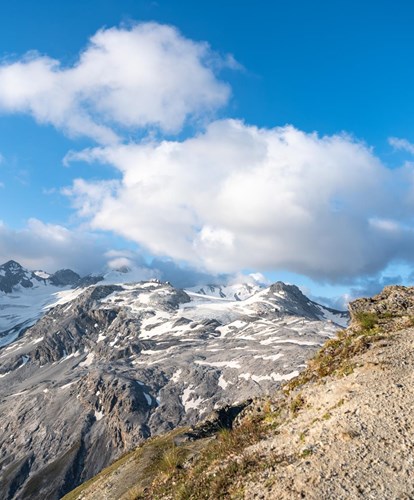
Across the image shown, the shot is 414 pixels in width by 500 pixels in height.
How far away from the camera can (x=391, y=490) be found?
12.7 m

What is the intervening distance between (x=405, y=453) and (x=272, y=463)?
4466 mm

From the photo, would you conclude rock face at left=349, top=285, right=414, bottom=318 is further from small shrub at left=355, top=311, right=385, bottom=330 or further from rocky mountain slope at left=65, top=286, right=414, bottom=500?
rocky mountain slope at left=65, top=286, right=414, bottom=500

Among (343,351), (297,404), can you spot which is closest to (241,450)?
(297,404)

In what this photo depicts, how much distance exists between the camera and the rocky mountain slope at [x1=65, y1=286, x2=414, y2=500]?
44.9 ft

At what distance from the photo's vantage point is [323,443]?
15.5 m

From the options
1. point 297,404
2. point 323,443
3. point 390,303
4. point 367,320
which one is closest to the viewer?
point 323,443

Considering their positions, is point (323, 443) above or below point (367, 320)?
below

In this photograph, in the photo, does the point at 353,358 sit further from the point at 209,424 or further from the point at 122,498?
the point at 209,424

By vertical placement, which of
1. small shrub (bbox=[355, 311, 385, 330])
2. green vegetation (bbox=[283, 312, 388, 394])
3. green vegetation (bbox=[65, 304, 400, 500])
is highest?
small shrub (bbox=[355, 311, 385, 330])

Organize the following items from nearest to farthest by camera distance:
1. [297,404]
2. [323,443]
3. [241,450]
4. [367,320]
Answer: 1. [323,443]
2. [241,450]
3. [297,404]
4. [367,320]

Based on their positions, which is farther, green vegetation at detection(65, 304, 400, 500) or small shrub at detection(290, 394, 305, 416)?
small shrub at detection(290, 394, 305, 416)

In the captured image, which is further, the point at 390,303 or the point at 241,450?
the point at 390,303

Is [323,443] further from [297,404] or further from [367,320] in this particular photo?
[367,320]

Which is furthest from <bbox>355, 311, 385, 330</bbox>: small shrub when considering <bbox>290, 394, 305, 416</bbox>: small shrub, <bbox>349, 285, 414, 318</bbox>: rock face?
<bbox>290, 394, 305, 416</bbox>: small shrub
